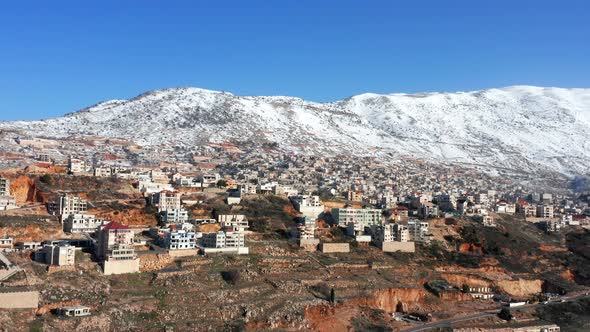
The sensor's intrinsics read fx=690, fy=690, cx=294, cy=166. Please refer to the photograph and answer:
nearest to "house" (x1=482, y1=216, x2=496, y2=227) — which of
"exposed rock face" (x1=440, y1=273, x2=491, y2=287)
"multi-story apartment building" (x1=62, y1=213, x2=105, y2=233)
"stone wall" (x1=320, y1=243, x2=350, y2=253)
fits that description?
"exposed rock face" (x1=440, y1=273, x2=491, y2=287)

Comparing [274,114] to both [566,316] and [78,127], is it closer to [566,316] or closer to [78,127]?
[78,127]

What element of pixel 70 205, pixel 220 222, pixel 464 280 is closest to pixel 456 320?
pixel 464 280

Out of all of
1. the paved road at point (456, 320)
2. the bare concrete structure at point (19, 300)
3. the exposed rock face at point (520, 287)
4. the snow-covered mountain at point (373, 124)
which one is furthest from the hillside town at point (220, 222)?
the snow-covered mountain at point (373, 124)

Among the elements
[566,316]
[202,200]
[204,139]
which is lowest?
[566,316]

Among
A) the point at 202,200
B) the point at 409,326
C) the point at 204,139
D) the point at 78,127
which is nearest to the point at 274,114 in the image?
the point at 204,139

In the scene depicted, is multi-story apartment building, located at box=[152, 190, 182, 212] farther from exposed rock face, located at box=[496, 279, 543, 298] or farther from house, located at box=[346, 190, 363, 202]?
exposed rock face, located at box=[496, 279, 543, 298]

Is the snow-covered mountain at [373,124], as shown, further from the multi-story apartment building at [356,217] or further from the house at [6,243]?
the house at [6,243]
